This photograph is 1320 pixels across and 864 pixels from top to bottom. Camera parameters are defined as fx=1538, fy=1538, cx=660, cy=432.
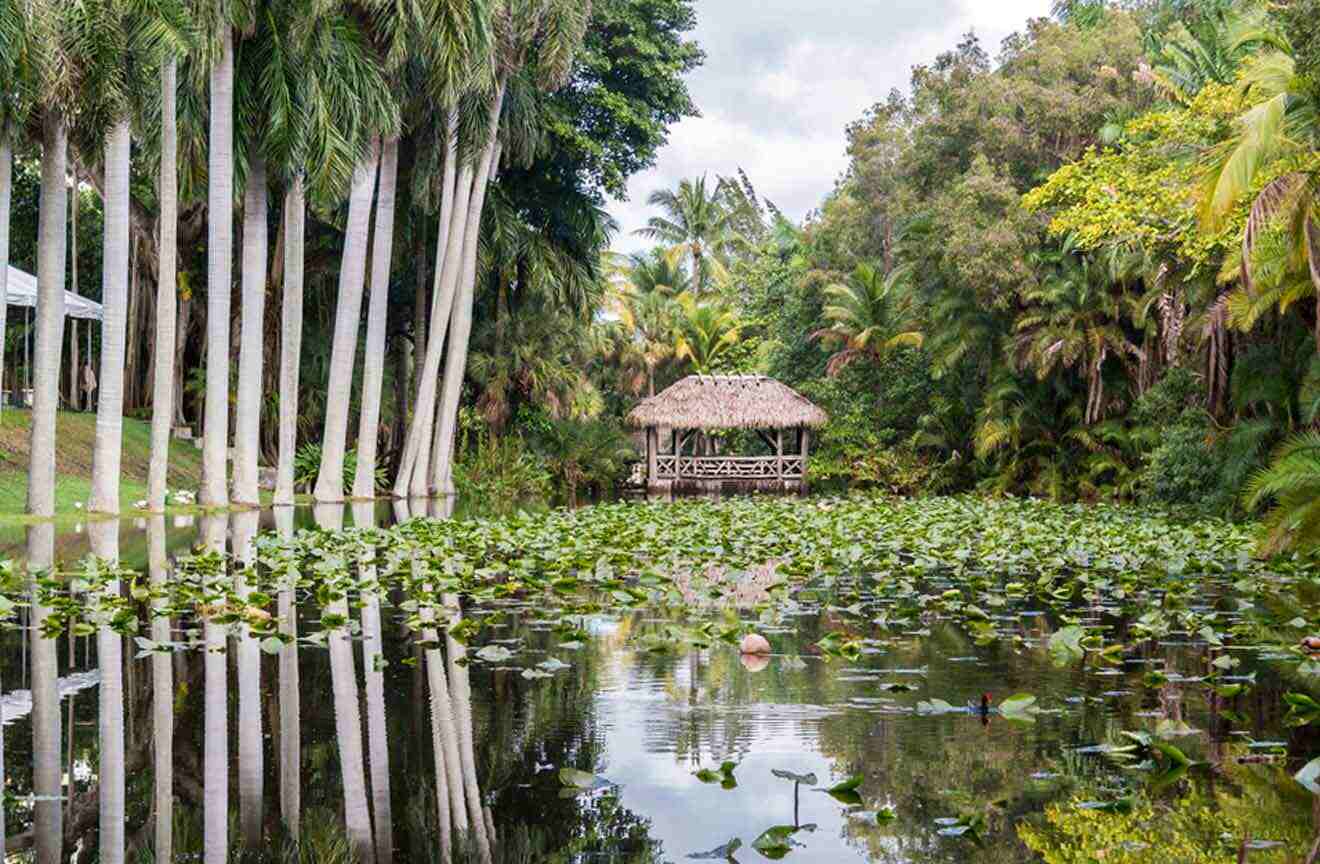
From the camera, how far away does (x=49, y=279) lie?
18.9m

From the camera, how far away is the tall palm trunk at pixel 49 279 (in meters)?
18.8

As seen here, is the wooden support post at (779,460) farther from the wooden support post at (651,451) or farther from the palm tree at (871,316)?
the wooden support post at (651,451)

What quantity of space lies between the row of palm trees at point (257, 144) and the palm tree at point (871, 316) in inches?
534

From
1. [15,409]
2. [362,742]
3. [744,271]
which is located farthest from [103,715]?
[744,271]

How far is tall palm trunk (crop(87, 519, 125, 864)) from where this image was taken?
420 centimetres

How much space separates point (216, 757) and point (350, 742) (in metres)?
0.52

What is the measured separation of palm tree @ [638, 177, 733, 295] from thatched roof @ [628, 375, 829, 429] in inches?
621

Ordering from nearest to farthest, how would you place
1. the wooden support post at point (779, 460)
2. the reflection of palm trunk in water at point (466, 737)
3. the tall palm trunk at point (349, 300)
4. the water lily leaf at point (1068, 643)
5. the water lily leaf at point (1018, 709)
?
the reflection of palm trunk in water at point (466, 737) → the water lily leaf at point (1018, 709) → the water lily leaf at point (1068, 643) → the tall palm trunk at point (349, 300) → the wooden support post at point (779, 460)

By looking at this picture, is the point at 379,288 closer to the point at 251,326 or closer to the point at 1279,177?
the point at 251,326

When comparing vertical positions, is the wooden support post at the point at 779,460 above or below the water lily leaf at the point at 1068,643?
above

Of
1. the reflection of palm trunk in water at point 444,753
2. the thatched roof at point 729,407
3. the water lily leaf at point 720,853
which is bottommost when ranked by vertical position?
the water lily leaf at point 720,853

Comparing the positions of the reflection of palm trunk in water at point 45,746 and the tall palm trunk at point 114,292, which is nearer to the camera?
the reflection of palm trunk in water at point 45,746

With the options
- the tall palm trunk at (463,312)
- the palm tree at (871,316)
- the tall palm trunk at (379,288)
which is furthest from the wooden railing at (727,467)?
the tall palm trunk at (379,288)

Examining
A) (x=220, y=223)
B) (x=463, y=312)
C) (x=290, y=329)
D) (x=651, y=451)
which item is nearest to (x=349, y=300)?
(x=290, y=329)
